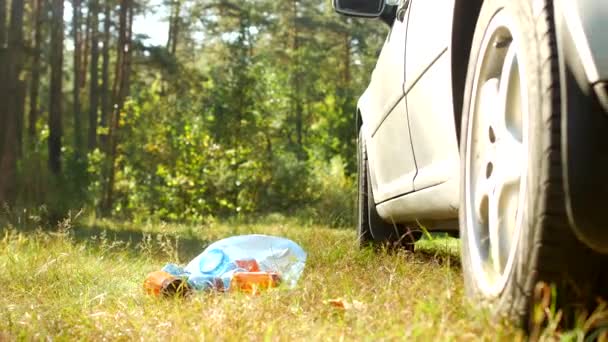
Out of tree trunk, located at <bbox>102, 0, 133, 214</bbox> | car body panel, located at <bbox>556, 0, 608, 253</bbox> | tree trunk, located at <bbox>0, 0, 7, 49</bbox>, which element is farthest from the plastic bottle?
tree trunk, located at <bbox>102, 0, 133, 214</bbox>

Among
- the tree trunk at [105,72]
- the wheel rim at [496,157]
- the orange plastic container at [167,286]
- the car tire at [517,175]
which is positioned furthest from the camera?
the tree trunk at [105,72]

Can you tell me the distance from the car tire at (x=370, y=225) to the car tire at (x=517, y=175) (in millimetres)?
2319

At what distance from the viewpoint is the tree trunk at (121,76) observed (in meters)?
25.4

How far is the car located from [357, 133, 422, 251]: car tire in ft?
5.02

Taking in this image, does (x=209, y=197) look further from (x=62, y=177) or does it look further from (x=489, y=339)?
(x=489, y=339)

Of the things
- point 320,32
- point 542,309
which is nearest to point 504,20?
point 542,309

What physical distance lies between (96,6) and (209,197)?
7823 mm

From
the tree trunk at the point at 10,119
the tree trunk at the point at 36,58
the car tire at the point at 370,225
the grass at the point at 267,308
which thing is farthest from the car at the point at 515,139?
the tree trunk at the point at 36,58

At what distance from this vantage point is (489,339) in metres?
1.98

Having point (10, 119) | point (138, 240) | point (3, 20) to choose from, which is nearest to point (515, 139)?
point (138, 240)

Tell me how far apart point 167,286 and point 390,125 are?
1359 mm

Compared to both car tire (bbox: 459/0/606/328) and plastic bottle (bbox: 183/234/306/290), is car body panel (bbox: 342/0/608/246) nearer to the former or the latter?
car tire (bbox: 459/0/606/328)

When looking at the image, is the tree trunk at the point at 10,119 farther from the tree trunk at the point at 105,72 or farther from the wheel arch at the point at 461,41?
the tree trunk at the point at 105,72

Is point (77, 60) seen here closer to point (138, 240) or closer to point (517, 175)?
point (138, 240)
